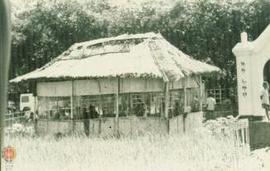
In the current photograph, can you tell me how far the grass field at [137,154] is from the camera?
4.12 feet

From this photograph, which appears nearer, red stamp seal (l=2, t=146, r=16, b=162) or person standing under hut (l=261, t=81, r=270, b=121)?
red stamp seal (l=2, t=146, r=16, b=162)

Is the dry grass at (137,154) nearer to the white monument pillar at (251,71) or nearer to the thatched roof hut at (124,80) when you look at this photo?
the thatched roof hut at (124,80)

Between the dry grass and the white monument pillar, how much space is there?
0.52 feet

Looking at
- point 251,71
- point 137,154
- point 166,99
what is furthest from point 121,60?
point 251,71

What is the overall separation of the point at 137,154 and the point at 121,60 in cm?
30

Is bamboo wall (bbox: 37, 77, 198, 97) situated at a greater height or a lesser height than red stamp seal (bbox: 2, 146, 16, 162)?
greater

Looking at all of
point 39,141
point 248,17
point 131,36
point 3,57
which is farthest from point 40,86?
point 3,57

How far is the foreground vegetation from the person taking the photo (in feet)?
4.12

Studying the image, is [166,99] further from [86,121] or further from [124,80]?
[86,121]

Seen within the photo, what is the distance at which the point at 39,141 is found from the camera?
1314 mm

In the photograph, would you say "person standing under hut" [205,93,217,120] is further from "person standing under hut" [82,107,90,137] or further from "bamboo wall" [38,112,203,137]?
"person standing under hut" [82,107,90,137]

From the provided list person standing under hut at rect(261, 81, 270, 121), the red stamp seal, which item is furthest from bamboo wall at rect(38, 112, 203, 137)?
person standing under hut at rect(261, 81, 270, 121)

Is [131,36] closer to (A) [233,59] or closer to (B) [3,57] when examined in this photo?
(A) [233,59]

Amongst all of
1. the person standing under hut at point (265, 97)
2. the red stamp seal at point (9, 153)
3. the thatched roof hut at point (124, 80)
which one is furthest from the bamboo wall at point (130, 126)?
the person standing under hut at point (265, 97)
